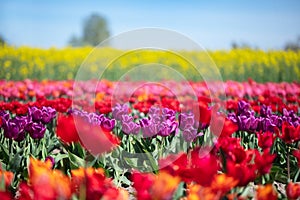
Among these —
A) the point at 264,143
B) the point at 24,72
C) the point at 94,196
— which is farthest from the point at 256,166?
the point at 24,72

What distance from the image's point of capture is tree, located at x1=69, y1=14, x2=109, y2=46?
182 ft

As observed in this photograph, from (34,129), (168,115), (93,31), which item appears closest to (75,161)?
(34,129)

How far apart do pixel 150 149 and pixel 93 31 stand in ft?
183

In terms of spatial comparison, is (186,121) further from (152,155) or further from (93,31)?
(93,31)

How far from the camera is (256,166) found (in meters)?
1.62

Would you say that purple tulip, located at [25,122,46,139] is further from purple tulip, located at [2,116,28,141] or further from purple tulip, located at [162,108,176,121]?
purple tulip, located at [162,108,176,121]

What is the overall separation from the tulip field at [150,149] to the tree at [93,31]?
50.2 metres

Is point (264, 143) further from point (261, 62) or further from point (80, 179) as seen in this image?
point (261, 62)

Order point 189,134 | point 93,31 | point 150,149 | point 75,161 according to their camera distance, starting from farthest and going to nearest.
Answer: point 93,31, point 150,149, point 189,134, point 75,161

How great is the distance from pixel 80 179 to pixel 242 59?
10234mm

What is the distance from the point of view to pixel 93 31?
57031mm

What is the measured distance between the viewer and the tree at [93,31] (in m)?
55.5

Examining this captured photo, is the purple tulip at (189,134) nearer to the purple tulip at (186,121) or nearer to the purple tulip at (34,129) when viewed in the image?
the purple tulip at (186,121)

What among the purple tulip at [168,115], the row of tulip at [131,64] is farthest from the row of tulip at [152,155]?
the row of tulip at [131,64]
